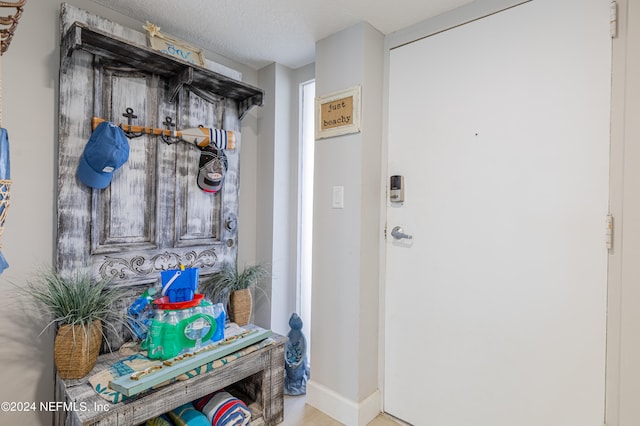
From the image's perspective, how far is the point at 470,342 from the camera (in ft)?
5.37

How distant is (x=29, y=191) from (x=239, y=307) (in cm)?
120

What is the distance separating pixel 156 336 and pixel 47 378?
0.58 meters

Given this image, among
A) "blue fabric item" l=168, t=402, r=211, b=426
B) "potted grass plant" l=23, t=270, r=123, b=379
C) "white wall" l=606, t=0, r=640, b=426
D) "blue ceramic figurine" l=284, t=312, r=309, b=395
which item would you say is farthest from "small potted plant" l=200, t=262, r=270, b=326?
"white wall" l=606, t=0, r=640, b=426

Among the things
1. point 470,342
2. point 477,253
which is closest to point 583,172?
point 477,253

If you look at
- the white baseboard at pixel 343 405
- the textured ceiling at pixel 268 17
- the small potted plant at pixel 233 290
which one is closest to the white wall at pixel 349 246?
the white baseboard at pixel 343 405

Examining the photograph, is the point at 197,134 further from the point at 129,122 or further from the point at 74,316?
the point at 74,316

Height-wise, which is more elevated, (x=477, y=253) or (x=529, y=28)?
(x=529, y=28)

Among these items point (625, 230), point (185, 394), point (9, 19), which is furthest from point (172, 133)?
point (625, 230)

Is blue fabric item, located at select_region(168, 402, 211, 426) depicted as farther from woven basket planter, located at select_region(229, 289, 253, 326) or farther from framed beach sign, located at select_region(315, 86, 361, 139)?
framed beach sign, located at select_region(315, 86, 361, 139)

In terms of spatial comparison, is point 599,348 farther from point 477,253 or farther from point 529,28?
point 529,28

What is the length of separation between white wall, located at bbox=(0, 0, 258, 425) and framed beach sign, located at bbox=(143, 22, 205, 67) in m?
0.40

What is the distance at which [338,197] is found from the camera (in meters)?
1.94

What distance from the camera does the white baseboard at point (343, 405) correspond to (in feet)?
5.94

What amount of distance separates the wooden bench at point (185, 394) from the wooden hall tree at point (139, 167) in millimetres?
378
